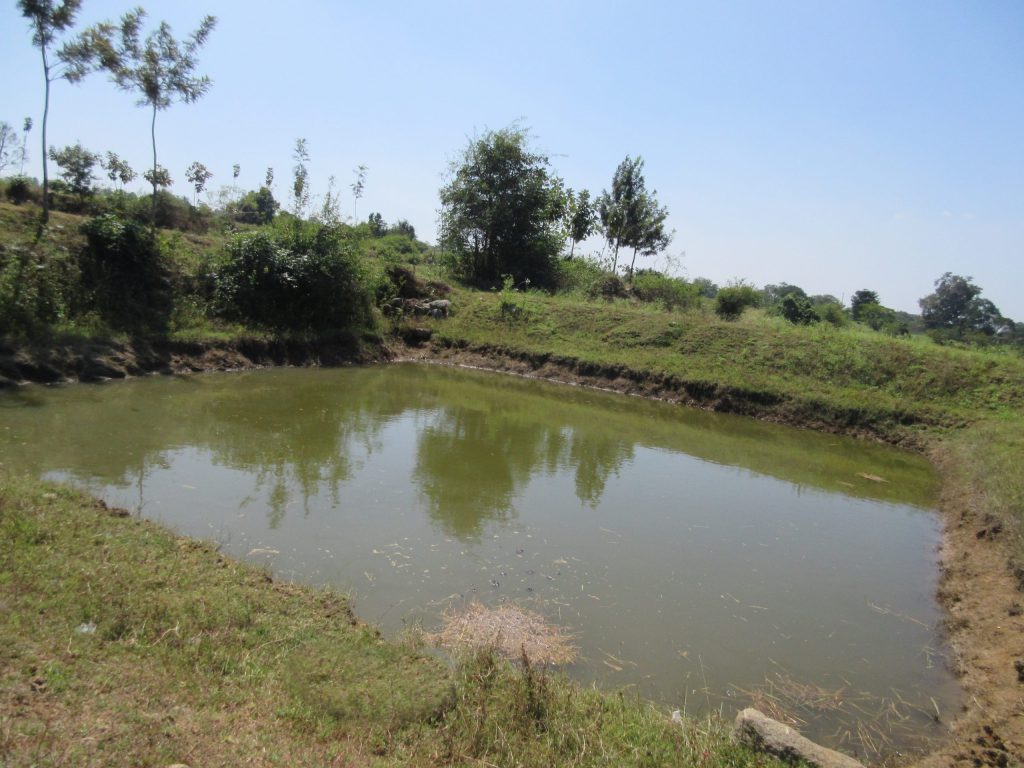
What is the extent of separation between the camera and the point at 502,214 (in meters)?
25.3

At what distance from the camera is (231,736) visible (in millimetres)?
2975

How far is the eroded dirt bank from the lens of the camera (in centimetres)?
432

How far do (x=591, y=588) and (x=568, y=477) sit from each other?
3.62 meters

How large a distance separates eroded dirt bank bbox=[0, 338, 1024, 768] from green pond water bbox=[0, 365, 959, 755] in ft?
0.85

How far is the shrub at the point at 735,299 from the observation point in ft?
74.7

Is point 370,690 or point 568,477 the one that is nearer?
point 370,690

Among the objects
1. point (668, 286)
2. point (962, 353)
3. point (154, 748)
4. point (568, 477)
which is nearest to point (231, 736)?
point (154, 748)

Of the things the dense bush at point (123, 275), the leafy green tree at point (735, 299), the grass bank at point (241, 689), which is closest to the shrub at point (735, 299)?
the leafy green tree at point (735, 299)

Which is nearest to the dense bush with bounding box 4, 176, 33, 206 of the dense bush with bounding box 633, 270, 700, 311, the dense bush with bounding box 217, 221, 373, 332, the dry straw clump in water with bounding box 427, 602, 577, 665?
the dense bush with bounding box 217, 221, 373, 332

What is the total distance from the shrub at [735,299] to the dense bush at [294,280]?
12599 millimetres

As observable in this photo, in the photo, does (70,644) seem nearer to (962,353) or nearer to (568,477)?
(568,477)

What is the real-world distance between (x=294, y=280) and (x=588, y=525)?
1283cm

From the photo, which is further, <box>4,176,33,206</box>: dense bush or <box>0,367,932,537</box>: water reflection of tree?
<box>4,176,33,206</box>: dense bush

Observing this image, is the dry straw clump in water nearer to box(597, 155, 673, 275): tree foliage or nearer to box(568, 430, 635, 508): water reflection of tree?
box(568, 430, 635, 508): water reflection of tree
